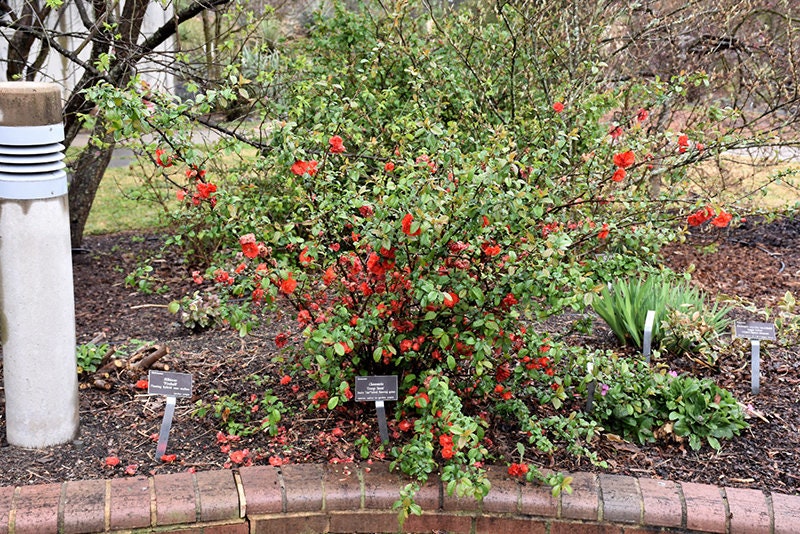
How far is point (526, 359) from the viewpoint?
348 cm

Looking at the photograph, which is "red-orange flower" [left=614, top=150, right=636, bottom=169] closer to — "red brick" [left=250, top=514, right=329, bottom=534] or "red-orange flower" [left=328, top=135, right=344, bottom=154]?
"red-orange flower" [left=328, top=135, right=344, bottom=154]

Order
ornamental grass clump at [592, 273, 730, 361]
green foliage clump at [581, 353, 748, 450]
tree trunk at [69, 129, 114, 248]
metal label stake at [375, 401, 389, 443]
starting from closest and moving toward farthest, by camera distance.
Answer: metal label stake at [375, 401, 389, 443] → green foliage clump at [581, 353, 748, 450] → ornamental grass clump at [592, 273, 730, 361] → tree trunk at [69, 129, 114, 248]

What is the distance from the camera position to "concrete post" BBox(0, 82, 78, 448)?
3133mm

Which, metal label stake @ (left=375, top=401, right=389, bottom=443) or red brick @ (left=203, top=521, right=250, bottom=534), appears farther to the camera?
metal label stake @ (left=375, top=401, right=389, bottom=443)

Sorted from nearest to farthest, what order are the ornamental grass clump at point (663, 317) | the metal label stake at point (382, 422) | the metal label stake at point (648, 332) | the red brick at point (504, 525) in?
the red brick at point (504, 525)
the metal label stake at point (382, 422)
the metal label stake at point (648, 332)
the ornamental grass clump at point (663, 317)

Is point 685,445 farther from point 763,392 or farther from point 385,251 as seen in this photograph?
point 385,251

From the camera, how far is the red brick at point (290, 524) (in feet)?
10.4

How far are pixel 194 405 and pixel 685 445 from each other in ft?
6.87

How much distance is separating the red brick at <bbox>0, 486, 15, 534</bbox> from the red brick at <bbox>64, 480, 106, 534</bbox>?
19cm

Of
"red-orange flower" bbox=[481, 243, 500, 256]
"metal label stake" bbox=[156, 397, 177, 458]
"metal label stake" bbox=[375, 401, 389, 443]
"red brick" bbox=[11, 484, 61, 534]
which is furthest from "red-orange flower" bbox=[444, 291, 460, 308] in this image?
"red brick" bbox=[11, 484, 61, 534]

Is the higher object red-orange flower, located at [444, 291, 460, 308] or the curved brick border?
red-orange flower, located at [444, 291, 460, 308]

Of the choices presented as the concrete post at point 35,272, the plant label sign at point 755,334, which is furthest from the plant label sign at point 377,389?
the plant label sign at point 755,334

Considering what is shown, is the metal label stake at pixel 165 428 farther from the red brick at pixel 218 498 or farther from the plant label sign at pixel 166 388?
the red brick at pixel 218 498

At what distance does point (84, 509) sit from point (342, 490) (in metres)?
0.91
